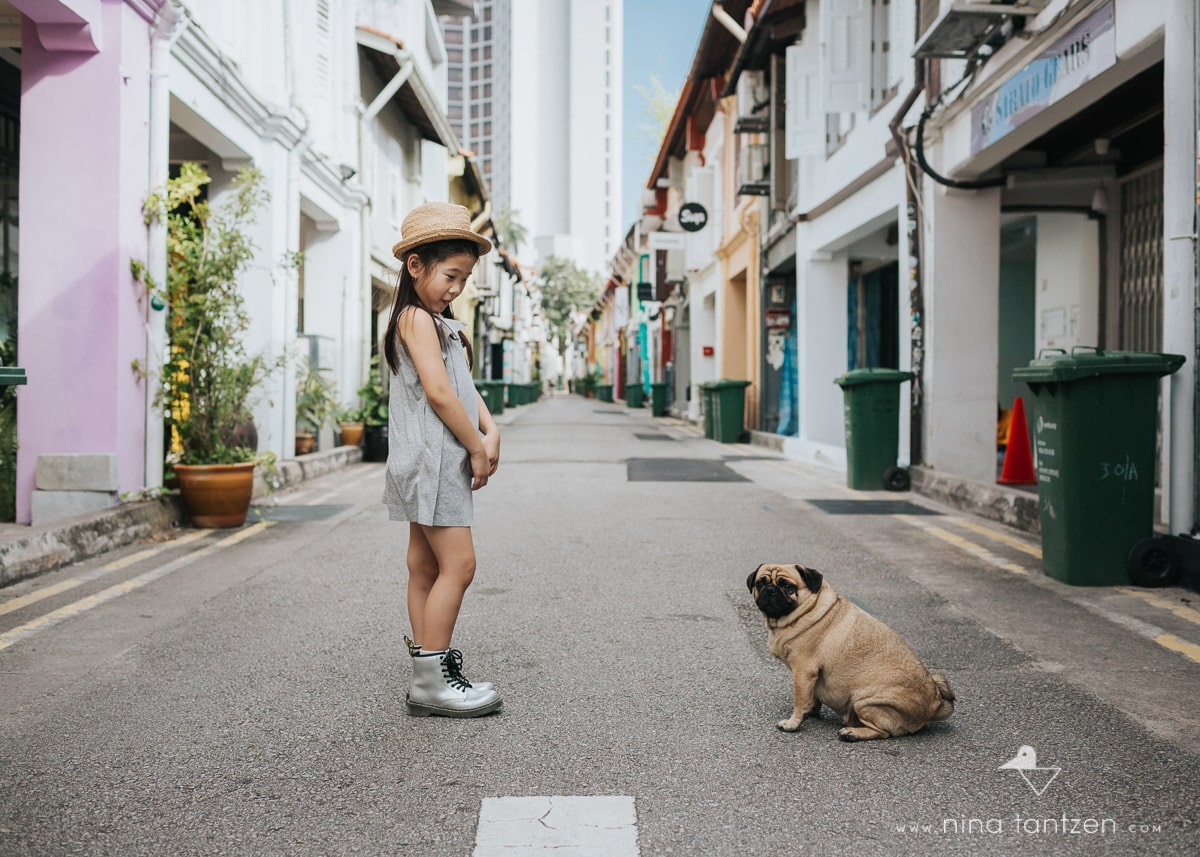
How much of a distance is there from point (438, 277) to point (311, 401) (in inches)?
397

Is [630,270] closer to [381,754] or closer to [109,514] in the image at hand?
[109,514]

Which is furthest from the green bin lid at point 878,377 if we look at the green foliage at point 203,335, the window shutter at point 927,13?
the green foliage at point 203,335


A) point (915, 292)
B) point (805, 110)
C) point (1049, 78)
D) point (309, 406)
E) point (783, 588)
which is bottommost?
point (783, 588)

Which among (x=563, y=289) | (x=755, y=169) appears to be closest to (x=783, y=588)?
(x=755, y=169)

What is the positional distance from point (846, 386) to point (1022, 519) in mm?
3027

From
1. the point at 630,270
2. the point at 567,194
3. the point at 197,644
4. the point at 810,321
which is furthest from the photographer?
the point at 567,194

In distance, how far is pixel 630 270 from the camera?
46938 mm

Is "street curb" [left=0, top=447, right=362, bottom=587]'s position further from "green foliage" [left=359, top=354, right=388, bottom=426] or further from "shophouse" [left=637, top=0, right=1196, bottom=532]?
"green foliage" [left=359, top=354, right=388, bottom=426]

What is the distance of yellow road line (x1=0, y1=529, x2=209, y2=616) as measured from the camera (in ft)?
17.7

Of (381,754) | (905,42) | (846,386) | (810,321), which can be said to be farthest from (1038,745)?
(810,321)

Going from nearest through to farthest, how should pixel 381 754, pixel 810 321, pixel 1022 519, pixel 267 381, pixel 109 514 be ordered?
pixel 381 754 → pixel 109 514 → pixel 1022 519 → pixel 267 381 → pixel 810 321

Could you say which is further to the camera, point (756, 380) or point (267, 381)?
point (756, 380)

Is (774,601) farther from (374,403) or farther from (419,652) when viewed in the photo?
(374,403)

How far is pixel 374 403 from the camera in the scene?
14.8 meters
